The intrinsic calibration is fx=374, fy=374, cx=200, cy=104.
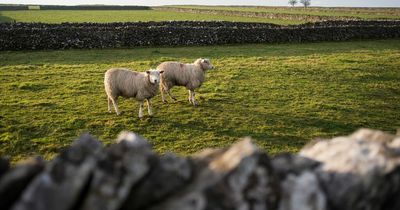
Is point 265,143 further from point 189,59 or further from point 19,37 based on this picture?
point 19,37

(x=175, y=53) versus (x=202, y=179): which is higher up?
(x=175, y=53)

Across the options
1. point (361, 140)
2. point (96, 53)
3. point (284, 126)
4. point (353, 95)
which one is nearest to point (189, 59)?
point (96, 53)

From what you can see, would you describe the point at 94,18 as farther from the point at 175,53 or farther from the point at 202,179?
the point at 202,179

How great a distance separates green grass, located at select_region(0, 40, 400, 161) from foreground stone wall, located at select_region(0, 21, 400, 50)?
391 centimetres

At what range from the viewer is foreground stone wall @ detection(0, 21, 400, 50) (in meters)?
26.9

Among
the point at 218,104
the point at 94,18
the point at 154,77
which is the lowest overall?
the point at 218,104

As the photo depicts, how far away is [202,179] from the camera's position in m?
2.79

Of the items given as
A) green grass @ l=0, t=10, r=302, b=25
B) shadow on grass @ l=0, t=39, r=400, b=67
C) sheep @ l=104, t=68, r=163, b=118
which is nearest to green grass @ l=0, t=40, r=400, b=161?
shadow on grass @ l=0, t=39, r=400, b=67

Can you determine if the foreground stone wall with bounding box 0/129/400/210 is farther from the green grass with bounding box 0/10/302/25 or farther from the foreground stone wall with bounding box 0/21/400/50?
the green grass with bounding box 0/10/302/25

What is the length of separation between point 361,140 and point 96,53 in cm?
2424

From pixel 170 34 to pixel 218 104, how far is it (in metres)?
17.5

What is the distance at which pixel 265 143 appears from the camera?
10234 mm

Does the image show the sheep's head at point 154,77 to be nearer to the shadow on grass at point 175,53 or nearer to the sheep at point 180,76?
the sheep at point 180,76

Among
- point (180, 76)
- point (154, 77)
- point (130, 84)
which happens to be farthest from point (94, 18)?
point (154, 77)
